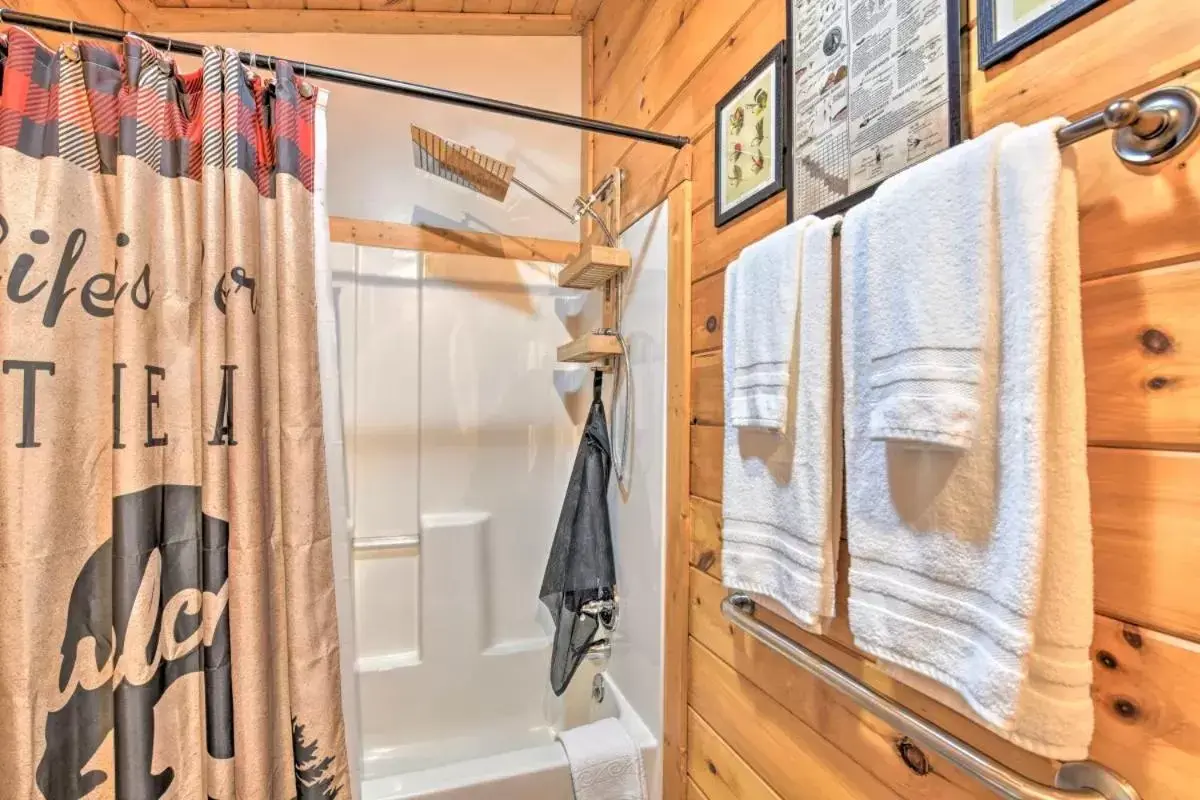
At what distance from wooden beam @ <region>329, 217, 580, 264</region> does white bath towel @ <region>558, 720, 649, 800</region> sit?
1.67 metres

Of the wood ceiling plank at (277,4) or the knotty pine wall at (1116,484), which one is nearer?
the knotty pine wall at (1116,484)

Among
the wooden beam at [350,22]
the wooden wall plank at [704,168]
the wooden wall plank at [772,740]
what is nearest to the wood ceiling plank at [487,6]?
the wooden beam at [350,22]

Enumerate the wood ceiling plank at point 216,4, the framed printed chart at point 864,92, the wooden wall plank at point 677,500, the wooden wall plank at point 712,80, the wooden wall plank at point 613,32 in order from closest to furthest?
the framed printed chart at point 864,92
the wooden wall plank at point 712,80
the wooden wall plank at point 677,500
the wooden wall plank at point 613,32
the wood ceiling plank at point 216,4

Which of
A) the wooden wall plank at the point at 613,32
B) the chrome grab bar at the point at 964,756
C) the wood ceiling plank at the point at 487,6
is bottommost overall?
the chrome grab bar at the point at 964,756

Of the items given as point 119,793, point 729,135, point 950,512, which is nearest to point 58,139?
point 119,793

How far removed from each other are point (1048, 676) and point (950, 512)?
6.8 inches

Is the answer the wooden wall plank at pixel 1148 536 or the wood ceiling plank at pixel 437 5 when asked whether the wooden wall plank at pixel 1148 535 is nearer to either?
the wooden wall plank at pixel 1148 536

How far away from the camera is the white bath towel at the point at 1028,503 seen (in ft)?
1.71

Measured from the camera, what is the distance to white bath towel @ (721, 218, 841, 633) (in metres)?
0.79

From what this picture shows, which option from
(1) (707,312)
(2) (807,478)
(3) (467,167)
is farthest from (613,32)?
(2) (807,478)

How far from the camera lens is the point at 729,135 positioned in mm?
1202

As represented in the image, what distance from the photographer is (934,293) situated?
0.61m

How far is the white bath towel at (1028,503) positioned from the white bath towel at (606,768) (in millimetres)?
1085

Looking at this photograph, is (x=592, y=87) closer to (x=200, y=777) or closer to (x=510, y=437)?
(x=510, y=437)
